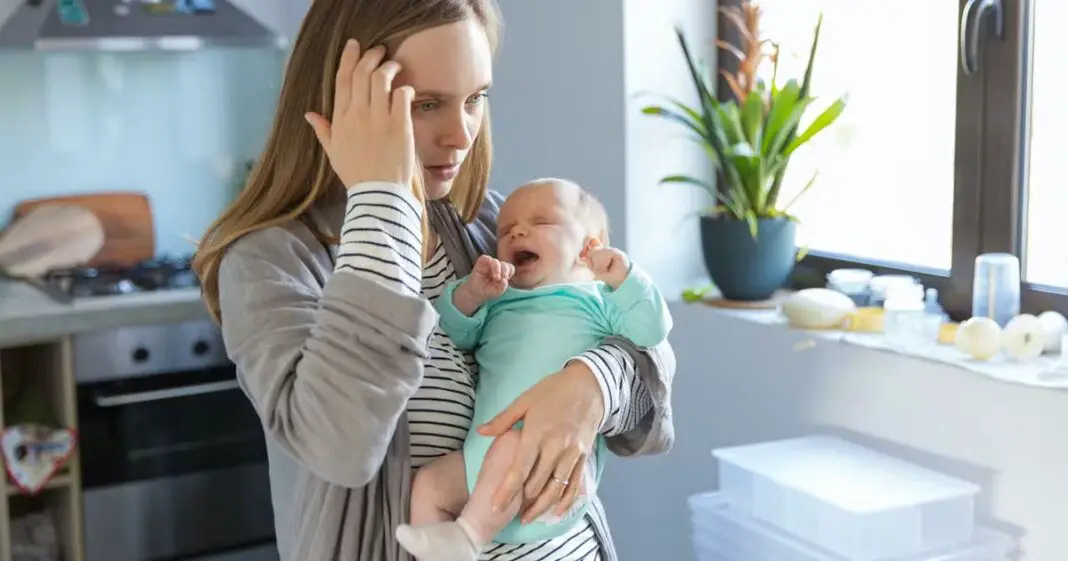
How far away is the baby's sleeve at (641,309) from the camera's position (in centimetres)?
139

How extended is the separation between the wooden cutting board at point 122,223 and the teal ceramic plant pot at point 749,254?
1.54m

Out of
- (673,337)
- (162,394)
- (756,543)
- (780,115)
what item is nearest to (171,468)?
(162,394)

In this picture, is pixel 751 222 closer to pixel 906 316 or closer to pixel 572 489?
pixel 906 316

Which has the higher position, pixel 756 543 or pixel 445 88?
pixel 445 88

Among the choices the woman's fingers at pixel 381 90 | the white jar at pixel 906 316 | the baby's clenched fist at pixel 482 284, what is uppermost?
the woman's fingers at pixel 381 90

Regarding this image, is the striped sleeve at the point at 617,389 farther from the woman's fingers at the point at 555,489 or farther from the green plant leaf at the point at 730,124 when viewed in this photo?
the green plant leaf at the point at 730,124

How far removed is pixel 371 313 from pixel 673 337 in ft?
5.24

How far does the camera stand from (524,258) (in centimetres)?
154

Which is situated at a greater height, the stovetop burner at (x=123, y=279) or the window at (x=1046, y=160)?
the window at (x=1046, y=160)

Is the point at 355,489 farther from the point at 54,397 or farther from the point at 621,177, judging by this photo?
the point at 54,397

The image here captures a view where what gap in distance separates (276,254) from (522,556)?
426mm

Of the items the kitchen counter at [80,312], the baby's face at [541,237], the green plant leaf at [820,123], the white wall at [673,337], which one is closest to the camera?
the baby's face at [541,237]

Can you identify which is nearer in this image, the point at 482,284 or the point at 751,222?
the point at 482,284

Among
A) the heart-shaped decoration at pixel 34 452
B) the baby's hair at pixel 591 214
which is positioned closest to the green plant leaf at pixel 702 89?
the baby's hair at pixel 591 214
